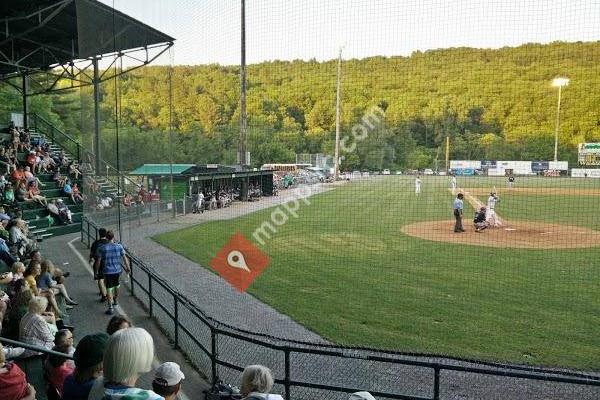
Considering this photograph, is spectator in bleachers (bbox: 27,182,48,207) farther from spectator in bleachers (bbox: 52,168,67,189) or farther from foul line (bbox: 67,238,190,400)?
spectator in bleachers (bbox: 52,168,67,189)

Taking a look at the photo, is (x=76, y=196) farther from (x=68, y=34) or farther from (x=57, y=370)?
(x=57, y=370)

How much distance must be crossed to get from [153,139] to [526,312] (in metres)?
13.9

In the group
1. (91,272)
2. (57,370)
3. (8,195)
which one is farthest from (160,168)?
(57,370)

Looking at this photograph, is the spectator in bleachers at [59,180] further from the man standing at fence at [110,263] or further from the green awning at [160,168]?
the man standing at fence at [110,263]

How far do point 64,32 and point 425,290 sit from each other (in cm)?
1323

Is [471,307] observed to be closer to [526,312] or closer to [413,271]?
[526,312]

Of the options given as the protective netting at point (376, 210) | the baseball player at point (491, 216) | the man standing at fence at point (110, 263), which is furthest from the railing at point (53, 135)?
the baseball player at point (491, 216)

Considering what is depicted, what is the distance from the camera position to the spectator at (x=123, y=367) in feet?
6.69

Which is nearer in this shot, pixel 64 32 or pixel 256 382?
pixel 256 382

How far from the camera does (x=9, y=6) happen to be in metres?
12.0

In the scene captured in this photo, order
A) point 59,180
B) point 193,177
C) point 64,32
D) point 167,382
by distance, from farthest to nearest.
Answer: point 193,177, point 59,180, point 64,32, point 167,382

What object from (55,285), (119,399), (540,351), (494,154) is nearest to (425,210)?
(494,154)

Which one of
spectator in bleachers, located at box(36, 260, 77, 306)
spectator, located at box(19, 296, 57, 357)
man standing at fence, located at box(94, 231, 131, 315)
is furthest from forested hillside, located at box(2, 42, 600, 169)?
spectator, located at box(19, 296, 57, 357)

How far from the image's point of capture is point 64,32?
49.6 feet
